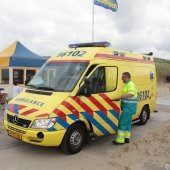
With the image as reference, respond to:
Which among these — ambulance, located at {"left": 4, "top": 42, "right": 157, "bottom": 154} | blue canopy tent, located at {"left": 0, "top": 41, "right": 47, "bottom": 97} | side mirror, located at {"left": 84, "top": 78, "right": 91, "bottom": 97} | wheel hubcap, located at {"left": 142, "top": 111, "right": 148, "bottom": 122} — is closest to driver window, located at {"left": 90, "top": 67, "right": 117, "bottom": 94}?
ambulance, located at {"left": 4, "top": 42, "right": 157, "bottom": 154}

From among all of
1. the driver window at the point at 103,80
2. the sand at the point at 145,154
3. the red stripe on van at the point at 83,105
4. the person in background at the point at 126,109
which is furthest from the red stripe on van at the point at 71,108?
the person in background at the point at 126,109

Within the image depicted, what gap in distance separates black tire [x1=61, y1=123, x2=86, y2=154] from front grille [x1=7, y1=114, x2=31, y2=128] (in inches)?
34.6

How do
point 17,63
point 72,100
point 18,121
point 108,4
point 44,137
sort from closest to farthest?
point 44,137 → point 18,121 → point 72,100 → point 17,63 → point 108,4

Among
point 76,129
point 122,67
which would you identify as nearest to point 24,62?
point 122,67

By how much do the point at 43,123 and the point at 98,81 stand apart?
1961mm

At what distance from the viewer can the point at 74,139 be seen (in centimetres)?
671

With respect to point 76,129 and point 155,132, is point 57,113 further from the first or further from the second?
point 155,132

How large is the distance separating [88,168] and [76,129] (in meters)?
1.11

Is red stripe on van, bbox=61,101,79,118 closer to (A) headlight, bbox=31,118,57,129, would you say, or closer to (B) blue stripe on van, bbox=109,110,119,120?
(A) headlight, bbox=31,118,57,129

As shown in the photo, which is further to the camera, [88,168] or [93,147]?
[93,147]

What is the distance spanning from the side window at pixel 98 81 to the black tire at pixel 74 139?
1.02 metres

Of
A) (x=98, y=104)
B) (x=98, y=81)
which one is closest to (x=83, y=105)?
(x=98, y=104)

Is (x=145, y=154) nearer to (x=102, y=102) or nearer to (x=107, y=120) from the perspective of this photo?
(x=107, y=120)

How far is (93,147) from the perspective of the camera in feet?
24.3
